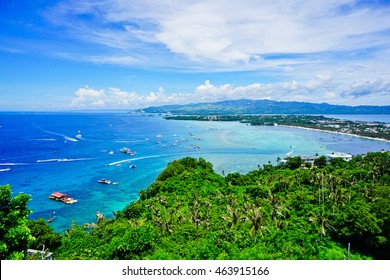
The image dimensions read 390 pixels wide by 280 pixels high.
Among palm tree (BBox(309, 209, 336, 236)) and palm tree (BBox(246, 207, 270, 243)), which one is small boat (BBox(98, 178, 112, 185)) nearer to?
palm tree (BBox(246, 207, 270, 243))

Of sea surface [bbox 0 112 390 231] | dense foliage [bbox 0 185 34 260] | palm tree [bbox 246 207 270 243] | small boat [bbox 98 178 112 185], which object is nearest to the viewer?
dense foliage [bbox 0 185 34 260]

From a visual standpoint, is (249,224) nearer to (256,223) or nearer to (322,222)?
(256,223)

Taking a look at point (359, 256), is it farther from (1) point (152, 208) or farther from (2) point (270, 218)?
(1) point (152, 208)

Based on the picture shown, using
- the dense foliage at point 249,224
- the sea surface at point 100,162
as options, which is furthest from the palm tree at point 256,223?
the sea surface at point 100,162

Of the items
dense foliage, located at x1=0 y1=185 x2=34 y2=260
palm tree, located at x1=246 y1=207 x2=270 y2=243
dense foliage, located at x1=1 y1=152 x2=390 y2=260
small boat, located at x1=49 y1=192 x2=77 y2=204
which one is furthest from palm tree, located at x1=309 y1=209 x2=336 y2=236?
small boat, located at x1=49 y1=192 x2=77 y2=204

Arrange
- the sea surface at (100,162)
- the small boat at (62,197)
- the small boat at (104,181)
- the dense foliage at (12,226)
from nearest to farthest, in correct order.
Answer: the dense foliage at (12,226) < the small boat at (62,197) < the sea surface at (100,162) < the small boat at (104,181)

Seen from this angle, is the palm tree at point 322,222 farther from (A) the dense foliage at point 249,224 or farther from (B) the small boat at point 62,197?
(B) the small boat at point 62,197

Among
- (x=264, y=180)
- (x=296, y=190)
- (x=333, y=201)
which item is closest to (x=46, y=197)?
(x=264, y=180)

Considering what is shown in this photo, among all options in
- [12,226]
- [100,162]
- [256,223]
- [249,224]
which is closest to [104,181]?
[100,162]
